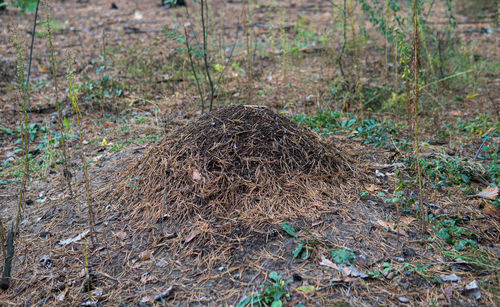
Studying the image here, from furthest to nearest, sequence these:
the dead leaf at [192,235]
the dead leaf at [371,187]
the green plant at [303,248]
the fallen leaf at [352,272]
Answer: the dead leaf at [371,187]
the dead leaf at [192,235]
the green plant at [303,248]
the fallen leaf at [352,272]

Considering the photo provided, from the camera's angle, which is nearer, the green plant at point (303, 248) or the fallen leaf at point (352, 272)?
the fallen leaf at point (352, 272)

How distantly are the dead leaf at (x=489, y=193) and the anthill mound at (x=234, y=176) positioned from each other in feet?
3.35

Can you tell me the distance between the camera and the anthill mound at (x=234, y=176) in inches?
100

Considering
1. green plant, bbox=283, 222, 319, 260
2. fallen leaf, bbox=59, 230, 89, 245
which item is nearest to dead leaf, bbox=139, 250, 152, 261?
fallen leaf, bbox=59, 230, 89, 245

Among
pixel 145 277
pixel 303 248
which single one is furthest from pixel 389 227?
pixel 145 277

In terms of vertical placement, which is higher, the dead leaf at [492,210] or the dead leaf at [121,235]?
the dead leaf at [492,210]

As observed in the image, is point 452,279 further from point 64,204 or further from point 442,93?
point 442,93

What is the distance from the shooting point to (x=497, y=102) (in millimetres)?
4645

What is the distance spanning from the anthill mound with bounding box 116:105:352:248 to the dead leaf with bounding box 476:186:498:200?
3.35 feet

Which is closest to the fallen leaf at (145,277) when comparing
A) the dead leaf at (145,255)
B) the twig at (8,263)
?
the dead leaf at (145,255)

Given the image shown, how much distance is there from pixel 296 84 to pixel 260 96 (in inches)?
30.1

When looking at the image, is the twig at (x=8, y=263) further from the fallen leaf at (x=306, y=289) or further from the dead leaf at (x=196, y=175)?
the fallen leaf at (x=306, y=289)

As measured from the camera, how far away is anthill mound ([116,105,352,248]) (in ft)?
8.35

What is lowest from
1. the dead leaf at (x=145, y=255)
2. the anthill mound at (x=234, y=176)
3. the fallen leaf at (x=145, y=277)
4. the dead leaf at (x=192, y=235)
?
the fallen leaf at (x=145, y=277)
